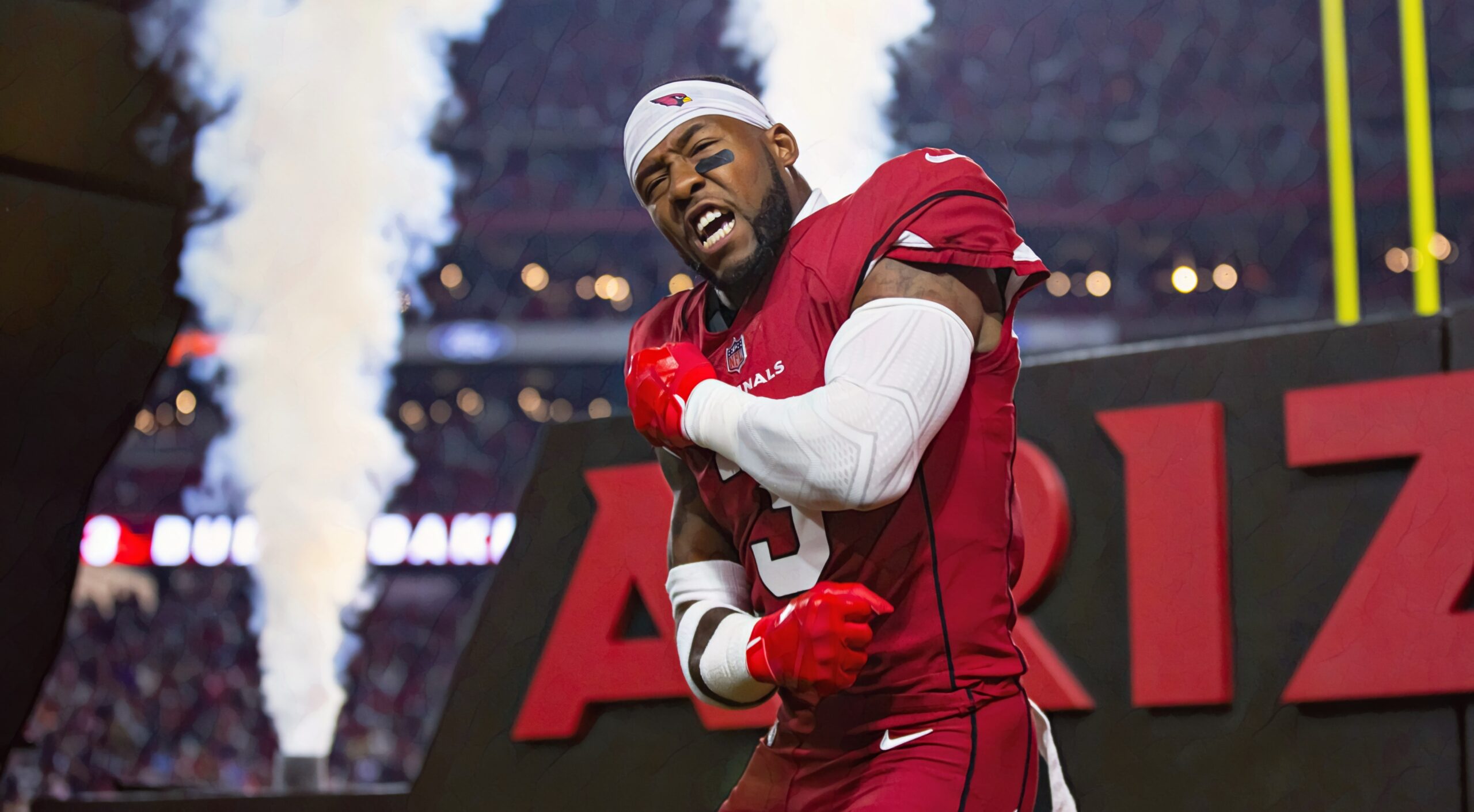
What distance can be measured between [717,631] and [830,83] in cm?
455

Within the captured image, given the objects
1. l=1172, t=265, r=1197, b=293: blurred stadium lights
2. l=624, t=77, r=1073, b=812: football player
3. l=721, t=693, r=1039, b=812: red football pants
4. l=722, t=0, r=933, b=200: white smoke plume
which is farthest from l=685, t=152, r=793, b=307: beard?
l=1172, t=265, r=1197, b=293: blurred stadium lights

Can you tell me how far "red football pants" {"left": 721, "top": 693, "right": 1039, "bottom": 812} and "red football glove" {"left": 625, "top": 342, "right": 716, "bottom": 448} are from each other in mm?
412

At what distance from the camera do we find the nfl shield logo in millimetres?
1668

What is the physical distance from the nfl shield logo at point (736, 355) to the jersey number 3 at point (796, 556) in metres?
0.12

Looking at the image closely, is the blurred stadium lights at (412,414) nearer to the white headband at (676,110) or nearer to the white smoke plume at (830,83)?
the white smoke plume at (830,83)

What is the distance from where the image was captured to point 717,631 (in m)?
1.63

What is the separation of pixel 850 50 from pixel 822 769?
15.2 feet

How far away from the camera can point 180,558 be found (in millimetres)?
14297

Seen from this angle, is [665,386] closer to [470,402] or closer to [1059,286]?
[1059,286]

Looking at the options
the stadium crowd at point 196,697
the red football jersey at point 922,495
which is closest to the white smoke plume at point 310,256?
the stadium crowd at point 196,697

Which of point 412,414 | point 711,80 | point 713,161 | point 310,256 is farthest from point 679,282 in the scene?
point 713,161

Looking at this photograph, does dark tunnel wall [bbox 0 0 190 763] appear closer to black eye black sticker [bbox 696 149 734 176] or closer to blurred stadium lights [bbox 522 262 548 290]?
black eye black sticker [bbox 696 149 734 176]

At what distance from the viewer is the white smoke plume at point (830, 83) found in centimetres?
576

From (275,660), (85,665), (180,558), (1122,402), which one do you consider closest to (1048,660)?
(1122,402)
